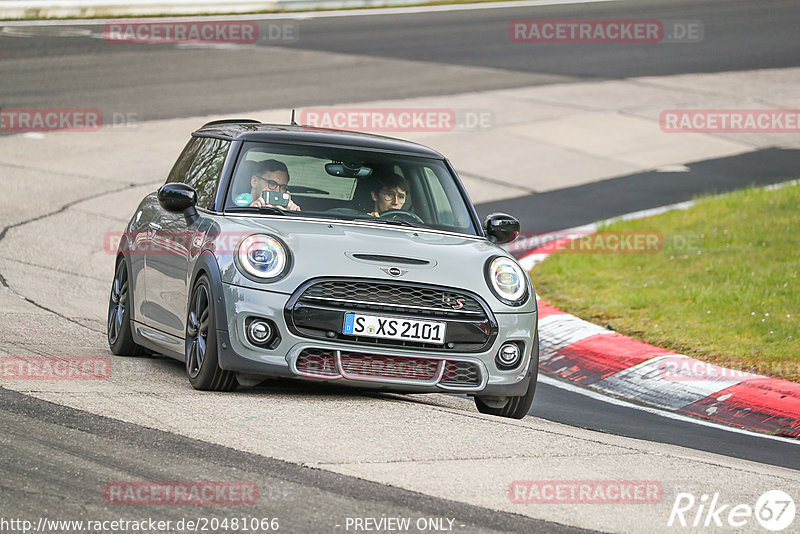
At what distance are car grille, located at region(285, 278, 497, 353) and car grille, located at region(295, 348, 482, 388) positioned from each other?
0.07 m

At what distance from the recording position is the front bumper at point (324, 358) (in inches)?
261

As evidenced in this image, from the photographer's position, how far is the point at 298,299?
6.63 meters

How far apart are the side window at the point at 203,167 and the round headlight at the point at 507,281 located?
1.73m

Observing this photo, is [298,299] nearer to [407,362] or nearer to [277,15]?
[407,362]

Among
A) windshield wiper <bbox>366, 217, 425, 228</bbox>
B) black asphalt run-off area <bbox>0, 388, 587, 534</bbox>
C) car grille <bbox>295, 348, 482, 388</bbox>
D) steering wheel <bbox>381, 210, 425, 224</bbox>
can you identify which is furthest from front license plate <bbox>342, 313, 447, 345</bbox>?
black asphalt run-off area <bbox>0, 388, 587, 534</bbox>

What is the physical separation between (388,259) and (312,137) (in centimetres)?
136

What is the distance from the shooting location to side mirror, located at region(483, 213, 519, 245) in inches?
309

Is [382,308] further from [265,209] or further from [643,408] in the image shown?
[643,408]

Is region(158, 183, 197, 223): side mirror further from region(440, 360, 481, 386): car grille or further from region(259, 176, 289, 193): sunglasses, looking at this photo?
region(440, 360, 481, 386): car grille

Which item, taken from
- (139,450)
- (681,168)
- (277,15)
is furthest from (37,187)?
(277,15)

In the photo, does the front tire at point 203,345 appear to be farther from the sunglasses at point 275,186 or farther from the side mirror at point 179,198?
the sunglasses at point 275,186

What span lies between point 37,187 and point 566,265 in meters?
6.48

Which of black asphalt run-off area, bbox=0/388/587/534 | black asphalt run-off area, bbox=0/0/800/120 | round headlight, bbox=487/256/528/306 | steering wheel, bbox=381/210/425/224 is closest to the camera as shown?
black asphalt run-off area, bbox=0/388/587/534

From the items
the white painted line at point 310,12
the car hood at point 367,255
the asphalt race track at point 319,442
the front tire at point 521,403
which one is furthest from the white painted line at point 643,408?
the white painted line at point 310,12
